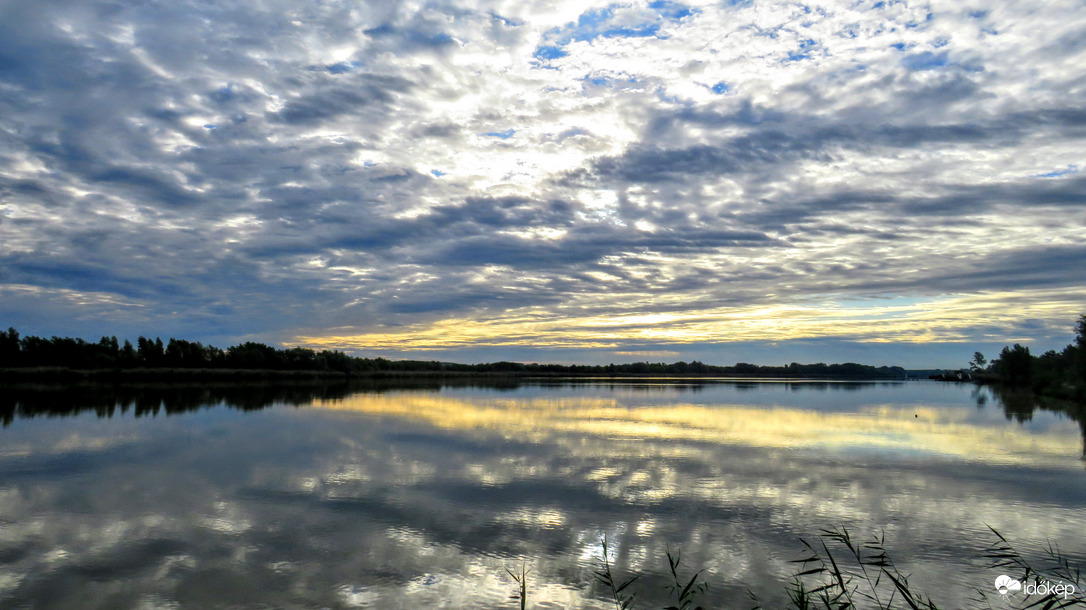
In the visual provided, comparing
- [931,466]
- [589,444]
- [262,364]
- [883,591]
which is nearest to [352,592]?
[883,591]

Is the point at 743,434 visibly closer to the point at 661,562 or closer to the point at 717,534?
the point at 717,534

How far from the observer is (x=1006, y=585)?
778 cm

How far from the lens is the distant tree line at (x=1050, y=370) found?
48.3 metres

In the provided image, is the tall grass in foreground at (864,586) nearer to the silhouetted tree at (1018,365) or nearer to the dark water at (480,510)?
the dark water at (480,510)

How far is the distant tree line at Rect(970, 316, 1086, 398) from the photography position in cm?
4834

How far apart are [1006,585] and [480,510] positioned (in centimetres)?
786

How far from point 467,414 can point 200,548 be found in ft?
69.5

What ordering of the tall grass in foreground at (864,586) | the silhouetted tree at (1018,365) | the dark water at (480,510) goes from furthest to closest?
the silhouetted tree at (1018,365) → the dark water at (480,510) → the tall grass in foreground at (864,586)

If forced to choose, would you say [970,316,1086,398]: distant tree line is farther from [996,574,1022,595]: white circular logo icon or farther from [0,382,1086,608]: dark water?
[996,574,1022,595]: white circular logo icon

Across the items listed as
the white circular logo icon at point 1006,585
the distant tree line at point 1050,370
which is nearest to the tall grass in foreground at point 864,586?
the white circular logo icon at point 1006,585

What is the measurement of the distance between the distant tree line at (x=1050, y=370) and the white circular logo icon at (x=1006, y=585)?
52.0 m

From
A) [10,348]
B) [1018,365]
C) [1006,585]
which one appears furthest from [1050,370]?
[10,348]

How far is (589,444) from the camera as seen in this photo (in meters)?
19.2

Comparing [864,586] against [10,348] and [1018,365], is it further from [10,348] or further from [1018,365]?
[1018,365]
